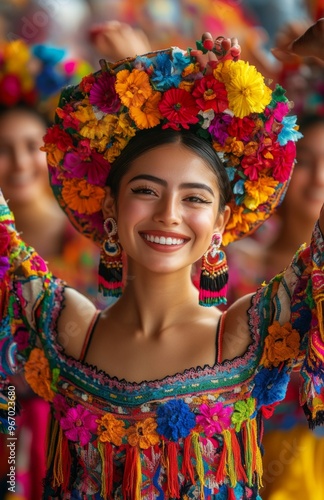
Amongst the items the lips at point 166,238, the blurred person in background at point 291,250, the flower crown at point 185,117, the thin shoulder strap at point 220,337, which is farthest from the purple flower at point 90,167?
the blurred person in background at point 291,250

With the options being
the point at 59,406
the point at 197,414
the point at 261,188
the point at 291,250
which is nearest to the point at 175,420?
the point at 197,414

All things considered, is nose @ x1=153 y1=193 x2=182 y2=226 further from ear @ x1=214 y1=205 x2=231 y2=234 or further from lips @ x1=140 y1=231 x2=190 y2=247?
ear @ x1=214 y1=205 x2=231 y2=234

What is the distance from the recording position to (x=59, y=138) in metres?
1.91

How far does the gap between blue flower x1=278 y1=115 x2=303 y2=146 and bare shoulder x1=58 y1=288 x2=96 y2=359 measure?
623mm

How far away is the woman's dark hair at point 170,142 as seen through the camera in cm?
182

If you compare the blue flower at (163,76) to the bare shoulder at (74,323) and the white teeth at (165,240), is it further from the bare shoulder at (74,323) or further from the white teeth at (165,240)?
the bare shoulder at (74,323)

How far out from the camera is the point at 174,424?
5.73 feet

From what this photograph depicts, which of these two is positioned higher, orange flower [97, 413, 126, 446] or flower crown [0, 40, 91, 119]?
flower crown [0, 40, 91, 119]

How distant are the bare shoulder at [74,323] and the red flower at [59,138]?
362mm

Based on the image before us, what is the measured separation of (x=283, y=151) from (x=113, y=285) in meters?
0.50

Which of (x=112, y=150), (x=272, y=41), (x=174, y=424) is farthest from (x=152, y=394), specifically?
(x=272, y=41)

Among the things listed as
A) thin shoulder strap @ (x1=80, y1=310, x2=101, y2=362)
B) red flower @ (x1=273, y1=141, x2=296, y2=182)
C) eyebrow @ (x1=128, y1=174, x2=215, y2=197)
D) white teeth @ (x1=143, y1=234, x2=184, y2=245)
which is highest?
red flower @ (x1=273, y1=141, x2=296, y2=182)

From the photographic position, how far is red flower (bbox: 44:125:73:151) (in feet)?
6.26

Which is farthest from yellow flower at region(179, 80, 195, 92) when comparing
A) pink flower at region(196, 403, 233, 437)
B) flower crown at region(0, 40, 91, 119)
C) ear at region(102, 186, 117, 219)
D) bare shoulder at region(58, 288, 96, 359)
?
flower crown at region(0, 40, 91, 119)
